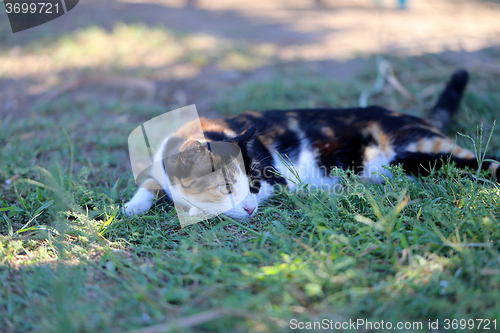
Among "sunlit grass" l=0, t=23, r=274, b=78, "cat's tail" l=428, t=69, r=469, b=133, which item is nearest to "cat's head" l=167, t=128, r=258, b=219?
"cat's tail" l=428, t=69, r=469, b=133

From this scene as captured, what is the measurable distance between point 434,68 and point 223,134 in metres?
2.91

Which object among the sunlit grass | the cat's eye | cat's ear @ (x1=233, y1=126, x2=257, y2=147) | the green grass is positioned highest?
the sunlit grass

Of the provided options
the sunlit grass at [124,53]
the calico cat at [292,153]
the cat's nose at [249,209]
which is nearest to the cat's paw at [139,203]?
the calico cat at [292,153]

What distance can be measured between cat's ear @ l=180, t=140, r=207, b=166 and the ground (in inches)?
14.7

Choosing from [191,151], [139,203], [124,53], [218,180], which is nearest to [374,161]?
[218,180]

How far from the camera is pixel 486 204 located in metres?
1.54

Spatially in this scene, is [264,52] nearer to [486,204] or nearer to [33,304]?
[486,204]

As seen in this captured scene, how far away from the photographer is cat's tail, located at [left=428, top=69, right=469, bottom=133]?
258cm

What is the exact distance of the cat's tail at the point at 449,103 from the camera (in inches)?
102

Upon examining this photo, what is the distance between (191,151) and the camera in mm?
1568

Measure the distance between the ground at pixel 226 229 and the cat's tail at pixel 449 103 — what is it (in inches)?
6.4

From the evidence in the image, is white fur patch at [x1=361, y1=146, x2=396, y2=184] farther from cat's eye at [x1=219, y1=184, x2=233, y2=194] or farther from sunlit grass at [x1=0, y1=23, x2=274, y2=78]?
sunlit grass at [x1=0, y1=23, x2=274, y2=78]

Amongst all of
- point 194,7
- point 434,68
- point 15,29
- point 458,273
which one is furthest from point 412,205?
point 194,7

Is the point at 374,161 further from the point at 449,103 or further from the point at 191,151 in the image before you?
the point at 191,151
